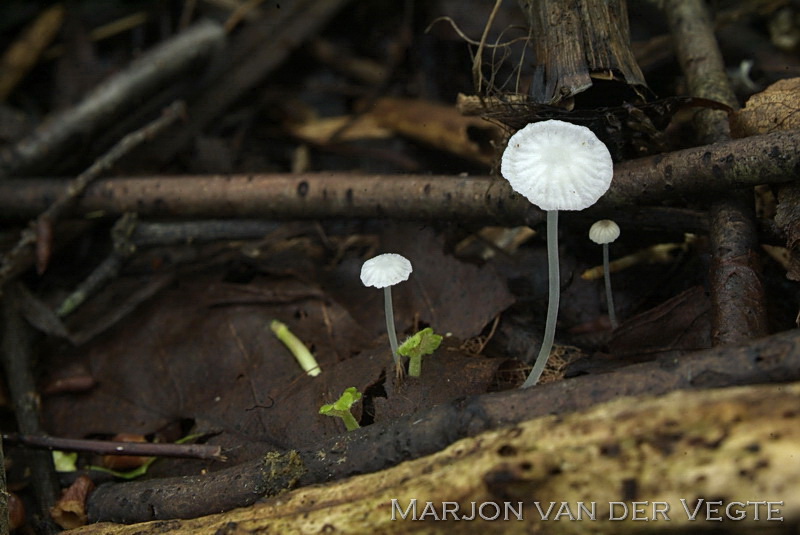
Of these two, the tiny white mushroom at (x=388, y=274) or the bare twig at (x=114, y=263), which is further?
the bare twig at (x=114, y=263)

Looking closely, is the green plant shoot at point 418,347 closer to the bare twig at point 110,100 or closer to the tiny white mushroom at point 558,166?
the tiny white mushroom at point 558,166

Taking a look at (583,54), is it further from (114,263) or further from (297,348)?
(114,263)

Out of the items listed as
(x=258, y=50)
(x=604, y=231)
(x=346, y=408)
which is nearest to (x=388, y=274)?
(x=346, y=408)

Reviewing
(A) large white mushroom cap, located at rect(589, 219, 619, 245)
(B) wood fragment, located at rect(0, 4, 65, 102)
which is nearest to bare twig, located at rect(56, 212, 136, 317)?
(B) wood fragment, located at rect(0, 4, 65, 102)

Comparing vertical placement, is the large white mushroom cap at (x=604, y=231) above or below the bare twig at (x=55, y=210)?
below

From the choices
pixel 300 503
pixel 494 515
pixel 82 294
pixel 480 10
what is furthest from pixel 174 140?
pixel 494 515

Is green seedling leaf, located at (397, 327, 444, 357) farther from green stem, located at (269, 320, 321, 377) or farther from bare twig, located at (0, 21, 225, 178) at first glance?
bare twig, located at (0, 21, 225, 178)

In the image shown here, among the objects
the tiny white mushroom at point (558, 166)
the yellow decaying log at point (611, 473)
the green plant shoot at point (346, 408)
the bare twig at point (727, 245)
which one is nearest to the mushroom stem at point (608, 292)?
the bare twig at point (727, 245)
